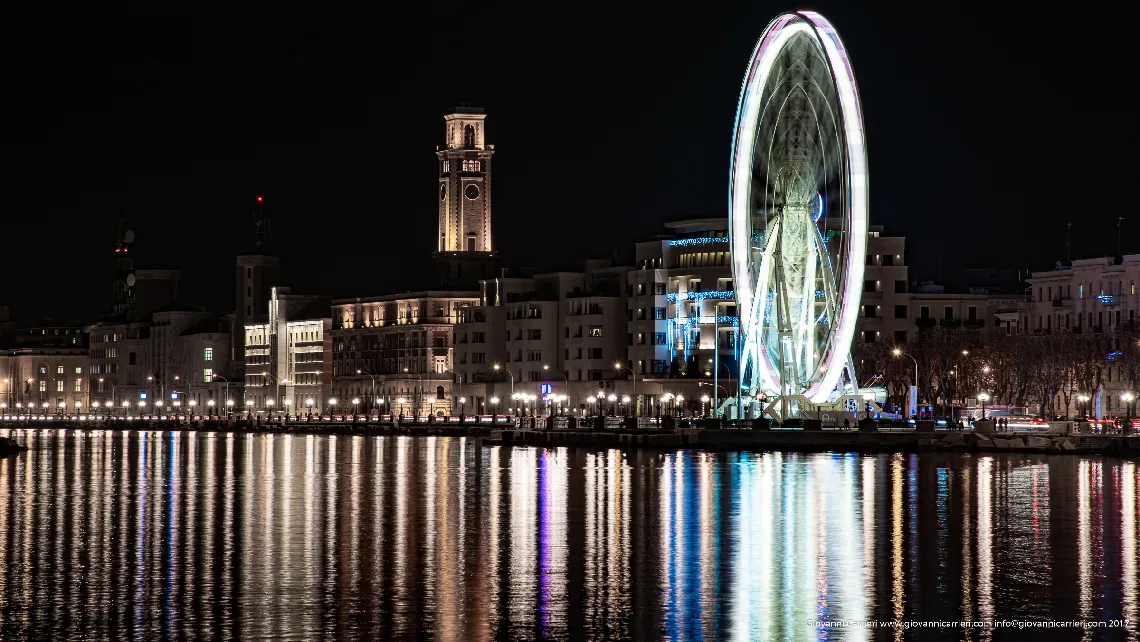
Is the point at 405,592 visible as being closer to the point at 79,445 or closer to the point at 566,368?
the point at 79,445

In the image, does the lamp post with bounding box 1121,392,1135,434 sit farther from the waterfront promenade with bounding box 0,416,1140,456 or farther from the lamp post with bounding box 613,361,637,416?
the lamp post with bounding box 613,361,637,416

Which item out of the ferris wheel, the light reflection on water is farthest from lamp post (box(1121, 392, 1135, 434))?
the light reflection on water

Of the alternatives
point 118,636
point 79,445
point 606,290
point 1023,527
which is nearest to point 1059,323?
point 606,290

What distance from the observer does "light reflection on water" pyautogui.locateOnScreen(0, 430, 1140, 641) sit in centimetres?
3734

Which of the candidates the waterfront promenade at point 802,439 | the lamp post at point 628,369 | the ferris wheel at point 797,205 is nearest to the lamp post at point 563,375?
the lamp post at point 628,369

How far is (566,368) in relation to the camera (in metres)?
191

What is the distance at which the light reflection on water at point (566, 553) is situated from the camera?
3734 cm

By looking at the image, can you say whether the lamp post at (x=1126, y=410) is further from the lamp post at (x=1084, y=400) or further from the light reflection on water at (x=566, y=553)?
the light reflection on water at (x=566, y=553)

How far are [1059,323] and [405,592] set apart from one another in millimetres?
130918

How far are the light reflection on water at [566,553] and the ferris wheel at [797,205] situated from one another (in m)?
17.8

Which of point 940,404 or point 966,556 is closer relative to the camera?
point 966,556

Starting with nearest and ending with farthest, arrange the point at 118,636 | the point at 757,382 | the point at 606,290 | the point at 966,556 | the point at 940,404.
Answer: the point at 118,636, the point at 966,556, the point at 757,382, the point at 940,404, the point at 606,290

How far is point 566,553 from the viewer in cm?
4856

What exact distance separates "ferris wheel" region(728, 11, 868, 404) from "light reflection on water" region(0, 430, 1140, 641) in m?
17.8
